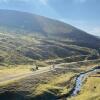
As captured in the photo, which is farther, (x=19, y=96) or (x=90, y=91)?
(x=90, y=91)

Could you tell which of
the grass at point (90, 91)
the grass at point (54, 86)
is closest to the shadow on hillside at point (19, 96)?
the grass at point (54, 86)

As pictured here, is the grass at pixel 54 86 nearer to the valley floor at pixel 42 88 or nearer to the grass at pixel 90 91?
the valley floor at pixel 42 88

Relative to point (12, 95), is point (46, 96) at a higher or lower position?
lower

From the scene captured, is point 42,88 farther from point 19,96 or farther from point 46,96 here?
point 19,96

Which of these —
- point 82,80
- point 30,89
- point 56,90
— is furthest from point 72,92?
point 82,80

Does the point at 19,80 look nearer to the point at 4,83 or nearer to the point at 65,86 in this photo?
the point at 4,83

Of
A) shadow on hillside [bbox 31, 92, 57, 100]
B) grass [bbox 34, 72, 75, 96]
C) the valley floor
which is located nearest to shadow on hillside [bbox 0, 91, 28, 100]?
the valley floor

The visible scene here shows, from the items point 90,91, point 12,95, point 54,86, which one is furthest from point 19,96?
point 90,91

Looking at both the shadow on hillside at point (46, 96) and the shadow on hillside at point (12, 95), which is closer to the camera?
the shadow on hillside at point (12, 95)
